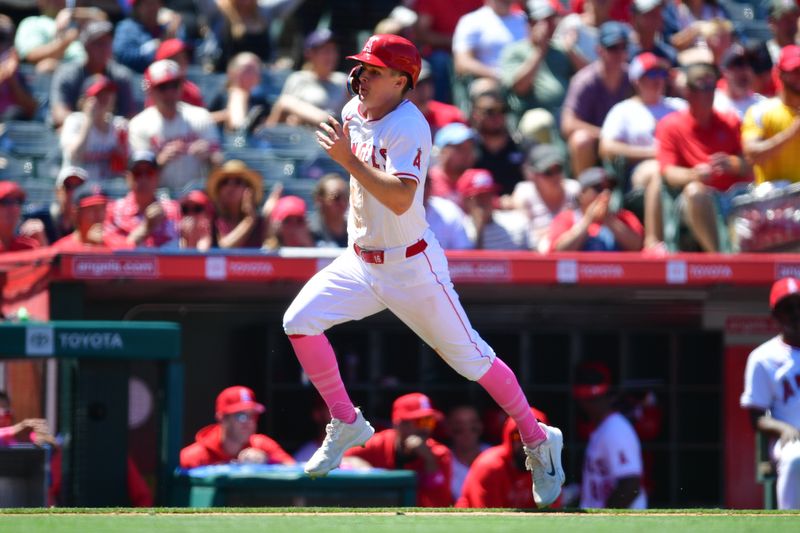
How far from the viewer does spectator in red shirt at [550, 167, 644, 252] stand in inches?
360

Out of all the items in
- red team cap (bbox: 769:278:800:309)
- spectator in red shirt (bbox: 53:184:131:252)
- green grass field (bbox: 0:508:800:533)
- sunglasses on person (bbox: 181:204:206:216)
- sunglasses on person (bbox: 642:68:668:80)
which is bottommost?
green grass field (bbox: 0:508:800:533)

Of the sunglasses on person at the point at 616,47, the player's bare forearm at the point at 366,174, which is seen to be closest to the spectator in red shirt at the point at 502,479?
the player's bare forearm at the point at 366,174

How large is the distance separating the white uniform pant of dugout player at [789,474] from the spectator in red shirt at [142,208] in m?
3.76

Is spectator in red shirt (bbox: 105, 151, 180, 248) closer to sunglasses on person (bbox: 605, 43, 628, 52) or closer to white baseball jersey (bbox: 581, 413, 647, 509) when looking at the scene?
white baseball jersey (bbox: 581, 413, 647, 509)

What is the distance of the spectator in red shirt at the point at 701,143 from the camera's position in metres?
9.57

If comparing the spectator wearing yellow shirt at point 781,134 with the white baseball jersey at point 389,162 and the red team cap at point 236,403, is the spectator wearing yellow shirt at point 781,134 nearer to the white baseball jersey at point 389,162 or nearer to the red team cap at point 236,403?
the red team cap at point 236,403

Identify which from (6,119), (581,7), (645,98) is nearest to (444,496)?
(645,98)

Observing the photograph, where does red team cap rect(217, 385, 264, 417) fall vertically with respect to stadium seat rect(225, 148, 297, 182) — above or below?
below

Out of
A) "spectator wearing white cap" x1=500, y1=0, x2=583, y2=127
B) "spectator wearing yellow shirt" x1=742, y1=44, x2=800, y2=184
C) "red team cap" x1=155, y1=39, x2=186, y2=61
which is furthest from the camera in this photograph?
"spectator wearing white cap" x1=500, y1=0, x2=583, y2=127

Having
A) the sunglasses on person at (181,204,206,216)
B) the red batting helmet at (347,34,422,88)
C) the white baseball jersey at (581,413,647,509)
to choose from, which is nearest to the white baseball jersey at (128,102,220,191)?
the sunglasses on person at (181,204,206,216)

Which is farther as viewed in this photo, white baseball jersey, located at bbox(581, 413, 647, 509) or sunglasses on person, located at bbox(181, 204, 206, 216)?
sunglasses on person, located at bbox(181, 204, 206, 216)

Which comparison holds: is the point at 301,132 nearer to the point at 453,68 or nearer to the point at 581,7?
the point at 453,68

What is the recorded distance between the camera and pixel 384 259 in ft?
18.6

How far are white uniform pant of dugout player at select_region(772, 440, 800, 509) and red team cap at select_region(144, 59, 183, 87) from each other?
15.5 ft
